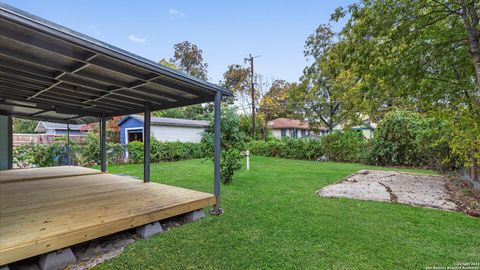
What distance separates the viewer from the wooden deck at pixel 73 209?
220 centimetres

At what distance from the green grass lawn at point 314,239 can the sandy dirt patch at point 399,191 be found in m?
0.46

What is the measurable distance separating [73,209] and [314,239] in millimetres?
3169

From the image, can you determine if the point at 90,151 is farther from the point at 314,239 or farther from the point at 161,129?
the point at 314,239

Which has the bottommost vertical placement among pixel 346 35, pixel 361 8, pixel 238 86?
pixel 346 35

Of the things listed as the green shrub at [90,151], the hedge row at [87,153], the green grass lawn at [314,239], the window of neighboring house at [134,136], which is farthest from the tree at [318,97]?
the green grass lawn at [314,239]

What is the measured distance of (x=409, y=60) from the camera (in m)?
5.29

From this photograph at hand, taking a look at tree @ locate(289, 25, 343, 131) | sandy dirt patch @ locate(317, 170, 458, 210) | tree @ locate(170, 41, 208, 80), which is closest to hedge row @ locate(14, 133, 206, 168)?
sandy dirt patch @ locate(317, 170, 458, 210)

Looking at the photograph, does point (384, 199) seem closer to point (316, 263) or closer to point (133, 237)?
point (316, 263)

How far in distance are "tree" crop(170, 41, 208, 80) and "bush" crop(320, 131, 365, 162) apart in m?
18.8

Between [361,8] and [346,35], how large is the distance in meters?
0.59

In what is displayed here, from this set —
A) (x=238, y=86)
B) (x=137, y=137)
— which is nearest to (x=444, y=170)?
(x=137, y=137)

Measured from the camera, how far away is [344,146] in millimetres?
11367

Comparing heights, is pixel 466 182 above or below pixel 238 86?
below

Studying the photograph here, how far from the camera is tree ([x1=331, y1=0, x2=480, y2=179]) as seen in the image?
183 inches
